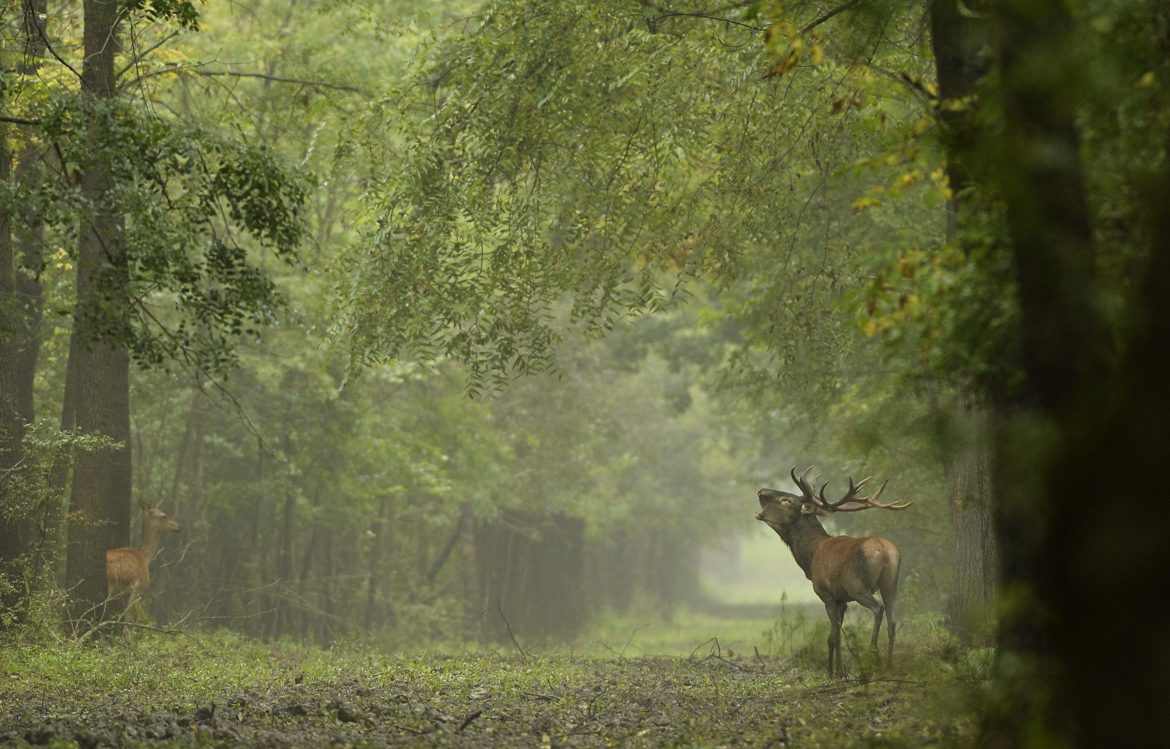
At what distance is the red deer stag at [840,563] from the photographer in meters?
11.1

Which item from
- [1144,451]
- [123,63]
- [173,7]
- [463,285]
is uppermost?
[123,63]

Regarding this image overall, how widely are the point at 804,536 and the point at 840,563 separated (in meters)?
1.05

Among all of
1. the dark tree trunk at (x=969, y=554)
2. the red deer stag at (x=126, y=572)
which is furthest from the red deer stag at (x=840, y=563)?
the red deer stag at (x=126, y=572)

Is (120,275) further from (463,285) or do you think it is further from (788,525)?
(788,525)

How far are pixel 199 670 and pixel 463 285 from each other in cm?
433

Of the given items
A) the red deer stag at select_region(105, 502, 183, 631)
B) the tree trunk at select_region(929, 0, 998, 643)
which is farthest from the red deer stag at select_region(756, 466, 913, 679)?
the red deer stag at select_region(105, 502, 183, 631)

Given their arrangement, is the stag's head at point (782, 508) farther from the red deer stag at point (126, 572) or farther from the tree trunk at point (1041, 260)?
the red deer stag at point (126, 572)

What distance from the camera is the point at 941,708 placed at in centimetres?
530

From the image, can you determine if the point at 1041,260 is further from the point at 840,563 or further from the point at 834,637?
the point at 834,637

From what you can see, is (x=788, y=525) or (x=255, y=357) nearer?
(x=788, y=525)

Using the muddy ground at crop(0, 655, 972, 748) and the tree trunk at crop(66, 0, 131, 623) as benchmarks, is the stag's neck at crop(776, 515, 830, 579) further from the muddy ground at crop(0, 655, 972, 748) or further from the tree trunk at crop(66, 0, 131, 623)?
the tree trunk at crop(66, 0, 131, 623)

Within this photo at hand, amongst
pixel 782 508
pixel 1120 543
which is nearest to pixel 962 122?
pixel 1120 543

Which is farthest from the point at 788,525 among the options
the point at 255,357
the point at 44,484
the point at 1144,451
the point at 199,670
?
the point at 255,357

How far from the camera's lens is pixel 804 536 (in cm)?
1226
